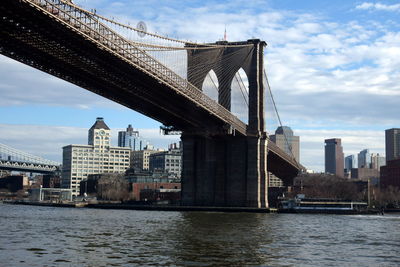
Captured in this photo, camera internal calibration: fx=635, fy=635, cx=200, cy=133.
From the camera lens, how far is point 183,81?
71312 mm

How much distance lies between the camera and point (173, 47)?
7606cm

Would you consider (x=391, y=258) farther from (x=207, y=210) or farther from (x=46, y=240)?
(x=207, y=210)

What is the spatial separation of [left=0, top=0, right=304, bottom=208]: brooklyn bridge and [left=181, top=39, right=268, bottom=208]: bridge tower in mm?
139

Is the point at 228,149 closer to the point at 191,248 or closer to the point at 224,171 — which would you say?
the point at 224,171

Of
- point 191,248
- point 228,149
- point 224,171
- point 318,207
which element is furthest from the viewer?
point 318,207

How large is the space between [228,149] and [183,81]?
2104 cm

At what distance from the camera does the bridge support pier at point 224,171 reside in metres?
86.8

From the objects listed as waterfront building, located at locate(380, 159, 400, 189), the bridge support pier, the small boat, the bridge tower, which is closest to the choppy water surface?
the bridge support pier

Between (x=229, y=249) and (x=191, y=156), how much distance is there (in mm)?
60802

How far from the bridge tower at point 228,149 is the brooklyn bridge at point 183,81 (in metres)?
0.14

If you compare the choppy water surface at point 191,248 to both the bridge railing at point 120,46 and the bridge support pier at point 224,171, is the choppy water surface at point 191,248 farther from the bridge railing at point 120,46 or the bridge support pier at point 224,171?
the bridge support pier at point 224,171

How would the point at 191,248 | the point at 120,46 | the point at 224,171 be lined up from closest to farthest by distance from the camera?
the point at 191,248
the point at 120,46
the point at 224,171

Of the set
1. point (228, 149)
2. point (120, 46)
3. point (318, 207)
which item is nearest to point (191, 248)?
point (120, 46)

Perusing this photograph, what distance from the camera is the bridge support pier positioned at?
86.8 metres
